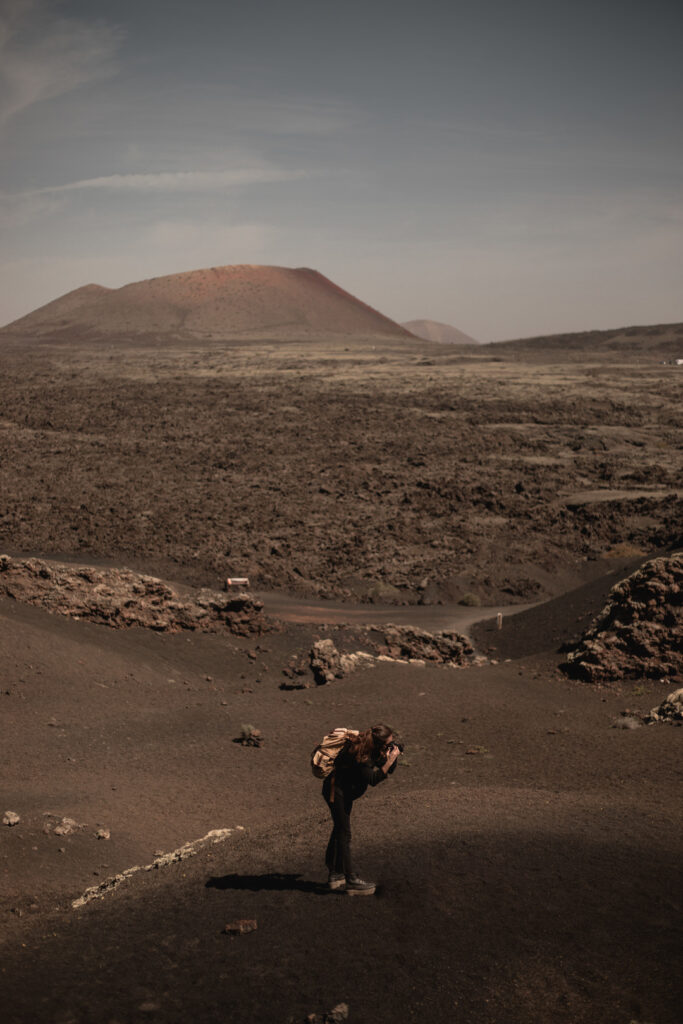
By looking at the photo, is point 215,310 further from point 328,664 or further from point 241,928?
point 241,928

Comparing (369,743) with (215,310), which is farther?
(215,310)

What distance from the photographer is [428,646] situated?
2022cm

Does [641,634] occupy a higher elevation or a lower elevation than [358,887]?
lower

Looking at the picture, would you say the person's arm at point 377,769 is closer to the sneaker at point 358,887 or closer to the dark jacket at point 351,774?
the dark jacket at point 351,774

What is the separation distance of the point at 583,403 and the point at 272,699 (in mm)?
42166

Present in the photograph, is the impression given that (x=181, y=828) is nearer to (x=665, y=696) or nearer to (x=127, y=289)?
(x=665, y=696)

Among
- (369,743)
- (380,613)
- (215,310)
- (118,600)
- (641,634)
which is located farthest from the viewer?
(215,310)

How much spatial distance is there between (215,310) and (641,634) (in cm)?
13236

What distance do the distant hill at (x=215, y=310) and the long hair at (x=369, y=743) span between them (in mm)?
117284

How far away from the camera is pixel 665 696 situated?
14305 mm

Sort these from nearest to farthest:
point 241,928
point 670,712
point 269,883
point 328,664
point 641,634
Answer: point 241,928 < point 269,883 < point 670,712 < point 641,634 < point 328,664

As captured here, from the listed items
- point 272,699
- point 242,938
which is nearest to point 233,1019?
point 242,938

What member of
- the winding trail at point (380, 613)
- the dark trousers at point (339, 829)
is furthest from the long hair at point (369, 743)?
the winding trail at point (380, 613)

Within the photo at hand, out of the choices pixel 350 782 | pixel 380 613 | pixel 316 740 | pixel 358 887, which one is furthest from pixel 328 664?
pixel 350 782
